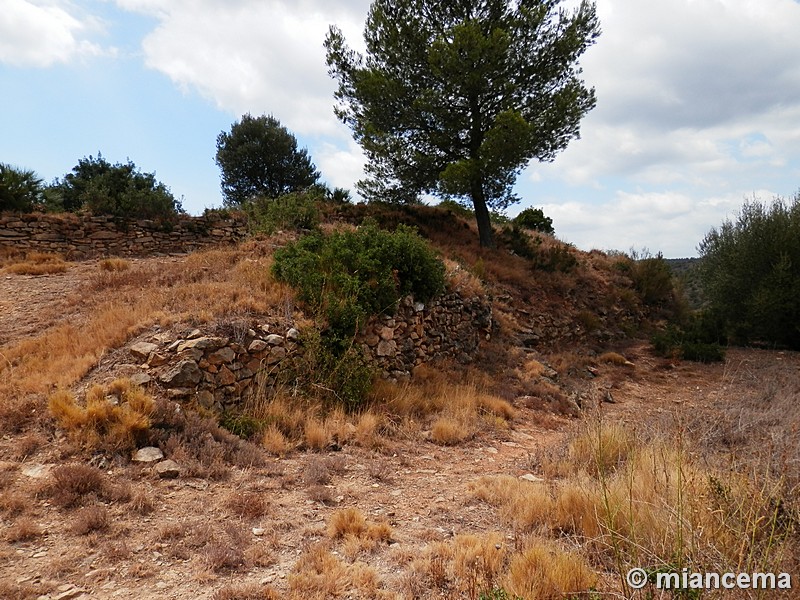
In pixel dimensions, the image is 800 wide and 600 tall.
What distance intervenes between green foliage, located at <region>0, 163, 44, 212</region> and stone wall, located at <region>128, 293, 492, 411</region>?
32.5 feet

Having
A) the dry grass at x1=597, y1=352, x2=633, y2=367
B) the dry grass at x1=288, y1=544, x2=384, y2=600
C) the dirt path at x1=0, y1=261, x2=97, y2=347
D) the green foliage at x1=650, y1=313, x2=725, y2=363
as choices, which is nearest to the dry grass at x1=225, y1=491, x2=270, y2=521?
the dry grass at x1=288, y1=544, x2=384, y2=600

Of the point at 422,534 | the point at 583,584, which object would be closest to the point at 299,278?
the point at 422,534

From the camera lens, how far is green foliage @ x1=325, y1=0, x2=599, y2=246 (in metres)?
13.8

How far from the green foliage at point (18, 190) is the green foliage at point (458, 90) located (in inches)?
368

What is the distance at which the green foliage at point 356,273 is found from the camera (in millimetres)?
7457

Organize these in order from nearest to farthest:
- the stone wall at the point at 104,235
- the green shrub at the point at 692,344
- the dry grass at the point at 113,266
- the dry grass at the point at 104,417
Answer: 1. the dry grass at the point at 104,417
2. the dry grass at the point at 113,266
3. the stone wall at the point at 104,235
4. the green shrub at the point at 692,344

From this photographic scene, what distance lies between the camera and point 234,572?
3203mm

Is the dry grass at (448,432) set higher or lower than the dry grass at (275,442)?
lower

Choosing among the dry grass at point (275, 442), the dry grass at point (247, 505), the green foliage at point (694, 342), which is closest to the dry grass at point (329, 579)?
the dry grass at point (247, 505)

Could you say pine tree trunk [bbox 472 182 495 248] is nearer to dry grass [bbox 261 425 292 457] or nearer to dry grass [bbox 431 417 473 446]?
dry grass [bbox 431 417 473 446]

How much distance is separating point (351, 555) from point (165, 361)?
360cm

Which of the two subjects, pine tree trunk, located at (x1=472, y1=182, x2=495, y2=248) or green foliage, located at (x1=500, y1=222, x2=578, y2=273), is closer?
pine tree trunk, located at (x1=472, y1=182, x2=495, y2=248)

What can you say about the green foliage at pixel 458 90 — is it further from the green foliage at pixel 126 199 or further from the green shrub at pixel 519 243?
the green foliage at pixel 126 199

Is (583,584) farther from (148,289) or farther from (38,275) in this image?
(38,275)
